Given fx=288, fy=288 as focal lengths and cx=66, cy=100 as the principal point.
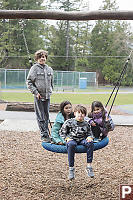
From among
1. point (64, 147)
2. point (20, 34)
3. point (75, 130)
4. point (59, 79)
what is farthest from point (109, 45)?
point (64, 147)

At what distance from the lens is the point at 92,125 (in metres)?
2.91

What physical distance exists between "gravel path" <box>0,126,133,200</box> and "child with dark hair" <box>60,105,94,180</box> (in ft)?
1.39

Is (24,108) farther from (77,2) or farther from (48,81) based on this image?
(77,2)

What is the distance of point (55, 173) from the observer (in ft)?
11.8

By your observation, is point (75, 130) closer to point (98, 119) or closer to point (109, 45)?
point (98, 119)

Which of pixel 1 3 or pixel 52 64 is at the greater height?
pixel 1 3

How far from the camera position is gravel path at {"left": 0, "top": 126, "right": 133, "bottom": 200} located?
9.82 ft

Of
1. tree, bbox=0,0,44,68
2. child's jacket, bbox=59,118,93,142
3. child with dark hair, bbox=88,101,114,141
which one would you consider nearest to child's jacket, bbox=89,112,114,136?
child with dark hair, bbox=88,101,114,141

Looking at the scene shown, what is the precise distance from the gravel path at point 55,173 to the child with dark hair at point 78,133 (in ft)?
1.39

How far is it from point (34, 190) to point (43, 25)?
18068 mm

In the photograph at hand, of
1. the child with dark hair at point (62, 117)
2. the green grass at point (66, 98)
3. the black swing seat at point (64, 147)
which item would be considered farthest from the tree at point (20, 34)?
the black swing seat at point (64, 147)

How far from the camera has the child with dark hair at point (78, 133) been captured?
265 centimetres

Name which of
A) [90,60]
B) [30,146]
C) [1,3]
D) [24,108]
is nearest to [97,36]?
[90,60]

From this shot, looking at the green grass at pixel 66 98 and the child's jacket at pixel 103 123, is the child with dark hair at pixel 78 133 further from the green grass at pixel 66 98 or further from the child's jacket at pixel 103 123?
the green grass at pixel 66 98
